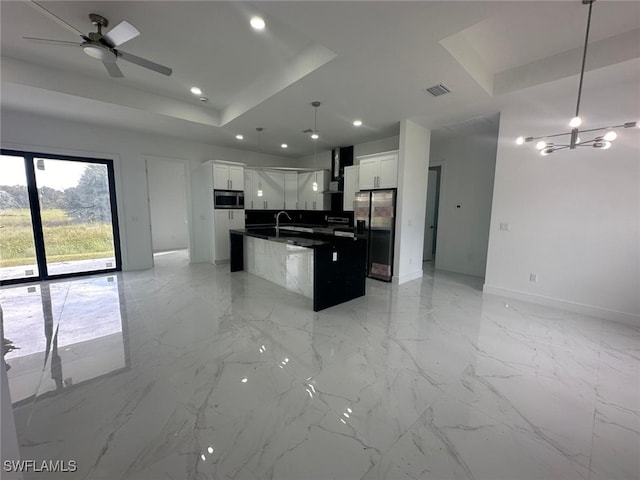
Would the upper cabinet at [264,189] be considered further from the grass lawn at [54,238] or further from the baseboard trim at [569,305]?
the baseboard trim at [569,305]

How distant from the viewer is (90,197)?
205 inches

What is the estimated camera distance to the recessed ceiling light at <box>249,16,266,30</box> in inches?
94.4

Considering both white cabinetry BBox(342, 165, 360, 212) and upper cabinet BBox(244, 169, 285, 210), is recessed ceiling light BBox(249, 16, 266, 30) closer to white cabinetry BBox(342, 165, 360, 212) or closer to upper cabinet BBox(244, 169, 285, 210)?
white cabinetry BBox(342, 165, 360, 212)

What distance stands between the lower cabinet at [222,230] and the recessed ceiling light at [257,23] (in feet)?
13.7

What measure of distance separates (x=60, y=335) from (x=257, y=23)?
152 inches

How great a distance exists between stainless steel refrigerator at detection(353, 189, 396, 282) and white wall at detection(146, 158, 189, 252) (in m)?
5.65

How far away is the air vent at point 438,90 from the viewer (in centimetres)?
316

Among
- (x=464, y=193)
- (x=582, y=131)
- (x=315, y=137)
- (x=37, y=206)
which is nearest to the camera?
(x=582, y=131)

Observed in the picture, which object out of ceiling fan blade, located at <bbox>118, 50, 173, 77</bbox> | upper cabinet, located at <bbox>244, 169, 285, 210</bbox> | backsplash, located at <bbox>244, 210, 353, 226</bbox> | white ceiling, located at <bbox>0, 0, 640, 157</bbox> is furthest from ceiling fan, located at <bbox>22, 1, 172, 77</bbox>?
backsplash, located at <bbox>244, 210, 353, 226</bbox>

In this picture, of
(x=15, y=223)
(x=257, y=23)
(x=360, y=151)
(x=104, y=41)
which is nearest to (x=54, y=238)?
(x=15, y=223)

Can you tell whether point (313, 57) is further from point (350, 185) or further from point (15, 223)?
point (15, 223)

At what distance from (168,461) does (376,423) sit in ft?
4.05

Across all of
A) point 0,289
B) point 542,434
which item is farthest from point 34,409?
point 0,289

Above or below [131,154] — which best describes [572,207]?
below
